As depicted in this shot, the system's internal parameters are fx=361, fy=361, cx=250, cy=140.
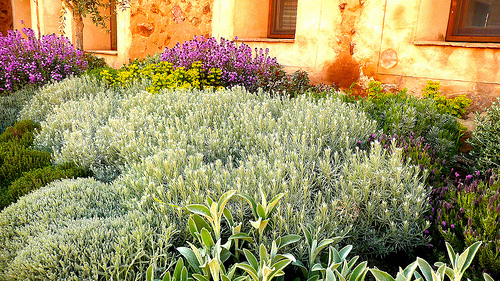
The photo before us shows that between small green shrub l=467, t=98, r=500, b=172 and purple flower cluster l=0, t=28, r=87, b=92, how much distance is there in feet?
19.1

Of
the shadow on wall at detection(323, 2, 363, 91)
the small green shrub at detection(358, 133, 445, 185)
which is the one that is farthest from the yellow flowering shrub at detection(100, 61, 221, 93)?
the small green shrub at detection(358, 133, 445, 185)

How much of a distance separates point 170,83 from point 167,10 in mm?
3674

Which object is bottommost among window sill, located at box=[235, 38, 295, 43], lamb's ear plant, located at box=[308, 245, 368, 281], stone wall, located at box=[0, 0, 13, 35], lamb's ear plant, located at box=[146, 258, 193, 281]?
lamb's ear plant, located at box=[146, 258, 193, 281]

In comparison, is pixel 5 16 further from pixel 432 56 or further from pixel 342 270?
pixel 342 270

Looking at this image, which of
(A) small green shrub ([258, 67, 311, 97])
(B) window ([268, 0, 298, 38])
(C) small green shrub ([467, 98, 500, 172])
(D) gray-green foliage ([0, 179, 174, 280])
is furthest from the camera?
(B) window ([268, 0, 298, 38])

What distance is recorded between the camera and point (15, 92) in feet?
19.0

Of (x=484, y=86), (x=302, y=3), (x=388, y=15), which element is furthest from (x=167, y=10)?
(x=484, y=86)

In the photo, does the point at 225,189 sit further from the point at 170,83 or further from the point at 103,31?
the point at 103,31

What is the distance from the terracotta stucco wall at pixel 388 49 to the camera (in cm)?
453

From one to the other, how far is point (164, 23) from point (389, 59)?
504cm

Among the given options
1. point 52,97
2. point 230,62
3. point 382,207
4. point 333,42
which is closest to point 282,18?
point 333,42

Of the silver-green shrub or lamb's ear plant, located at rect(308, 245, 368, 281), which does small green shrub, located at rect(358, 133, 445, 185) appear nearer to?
lamb's ear plant, located at rect(308, 245, 368, 281)

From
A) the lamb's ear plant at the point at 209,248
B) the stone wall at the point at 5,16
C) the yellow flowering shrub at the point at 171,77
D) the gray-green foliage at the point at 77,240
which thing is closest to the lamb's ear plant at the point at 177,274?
the lamb's ear plant at the point at 209,248

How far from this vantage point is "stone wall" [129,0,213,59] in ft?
24.9
